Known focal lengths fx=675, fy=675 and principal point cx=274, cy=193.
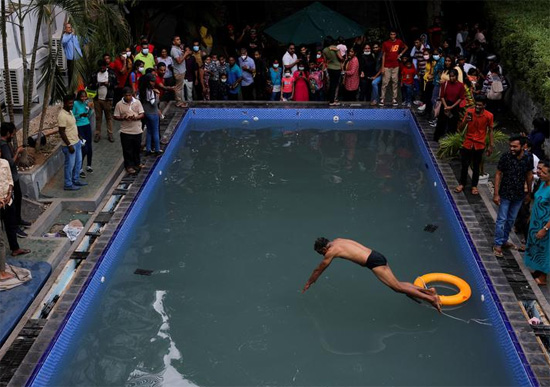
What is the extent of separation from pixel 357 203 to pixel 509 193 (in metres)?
3.26

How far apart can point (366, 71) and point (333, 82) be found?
2.71ft

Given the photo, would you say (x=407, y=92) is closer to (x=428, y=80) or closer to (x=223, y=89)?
(x=428, y=80)

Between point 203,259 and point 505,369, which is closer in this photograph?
point 505,369

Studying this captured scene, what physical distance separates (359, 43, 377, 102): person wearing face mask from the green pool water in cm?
324

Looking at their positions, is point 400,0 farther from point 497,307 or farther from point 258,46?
point 497,307

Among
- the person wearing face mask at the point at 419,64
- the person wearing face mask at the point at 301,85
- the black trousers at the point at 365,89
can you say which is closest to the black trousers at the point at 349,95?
the black trousers at the point at 365,89

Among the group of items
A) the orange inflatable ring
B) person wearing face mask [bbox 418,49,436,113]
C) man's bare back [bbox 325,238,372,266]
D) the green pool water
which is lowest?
the green pool water

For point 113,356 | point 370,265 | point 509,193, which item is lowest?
point 113,356

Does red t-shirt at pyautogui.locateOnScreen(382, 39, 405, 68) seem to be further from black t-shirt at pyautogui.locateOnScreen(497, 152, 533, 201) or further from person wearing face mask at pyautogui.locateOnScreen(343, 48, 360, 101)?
black t-shirt at pyautogui.locateOnScreen(497, 152, 533, 201)

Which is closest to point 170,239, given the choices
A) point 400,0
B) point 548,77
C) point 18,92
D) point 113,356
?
point 113,356

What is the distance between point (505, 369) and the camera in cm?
773

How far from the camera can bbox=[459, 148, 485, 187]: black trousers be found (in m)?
11.1

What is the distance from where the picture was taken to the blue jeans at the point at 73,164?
1138 centimetres

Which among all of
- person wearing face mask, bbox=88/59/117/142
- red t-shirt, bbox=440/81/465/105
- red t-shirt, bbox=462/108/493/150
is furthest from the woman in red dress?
red t-shirt, bbox=462/108/493/150
